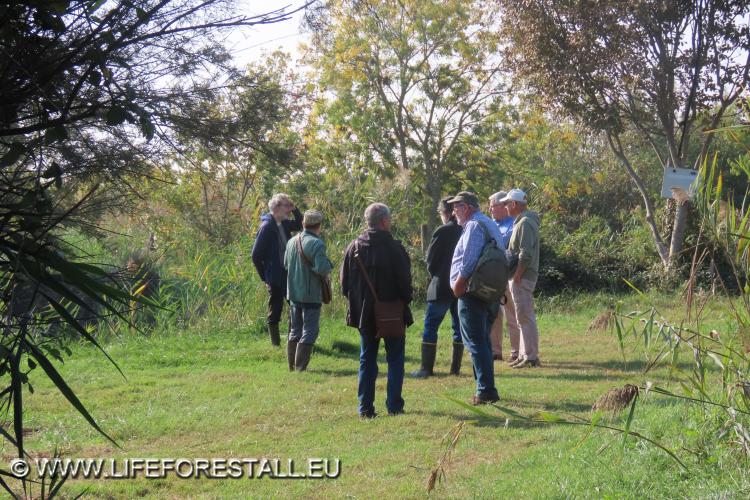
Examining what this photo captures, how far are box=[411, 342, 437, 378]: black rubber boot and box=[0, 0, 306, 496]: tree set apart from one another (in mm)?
5525

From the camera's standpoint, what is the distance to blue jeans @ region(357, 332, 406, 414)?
7801 millimetres

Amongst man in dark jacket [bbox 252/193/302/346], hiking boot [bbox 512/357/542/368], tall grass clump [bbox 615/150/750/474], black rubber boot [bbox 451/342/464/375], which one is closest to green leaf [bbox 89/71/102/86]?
tall grass clump [bbox 615/150/750/474]

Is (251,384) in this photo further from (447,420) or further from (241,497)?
(241,497)

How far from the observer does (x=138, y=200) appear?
4.94 metres

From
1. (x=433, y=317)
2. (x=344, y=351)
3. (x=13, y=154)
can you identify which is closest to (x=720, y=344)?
(x=13, y=154)

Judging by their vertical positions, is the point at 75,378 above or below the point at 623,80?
below

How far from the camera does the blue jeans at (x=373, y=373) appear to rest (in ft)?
25.6

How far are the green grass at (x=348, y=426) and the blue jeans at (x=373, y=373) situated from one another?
0.64ft

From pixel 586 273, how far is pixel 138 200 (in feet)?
47.5

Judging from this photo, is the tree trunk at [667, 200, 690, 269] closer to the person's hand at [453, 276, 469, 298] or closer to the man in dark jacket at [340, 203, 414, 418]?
the person's hand at [453, 276, 469, 298]

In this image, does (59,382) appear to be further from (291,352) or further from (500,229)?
(500,229)

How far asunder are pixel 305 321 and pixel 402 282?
2262 millimetres

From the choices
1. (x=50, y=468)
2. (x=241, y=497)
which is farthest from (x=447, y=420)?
(x=50, y=468)

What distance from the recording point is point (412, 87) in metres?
25.0
